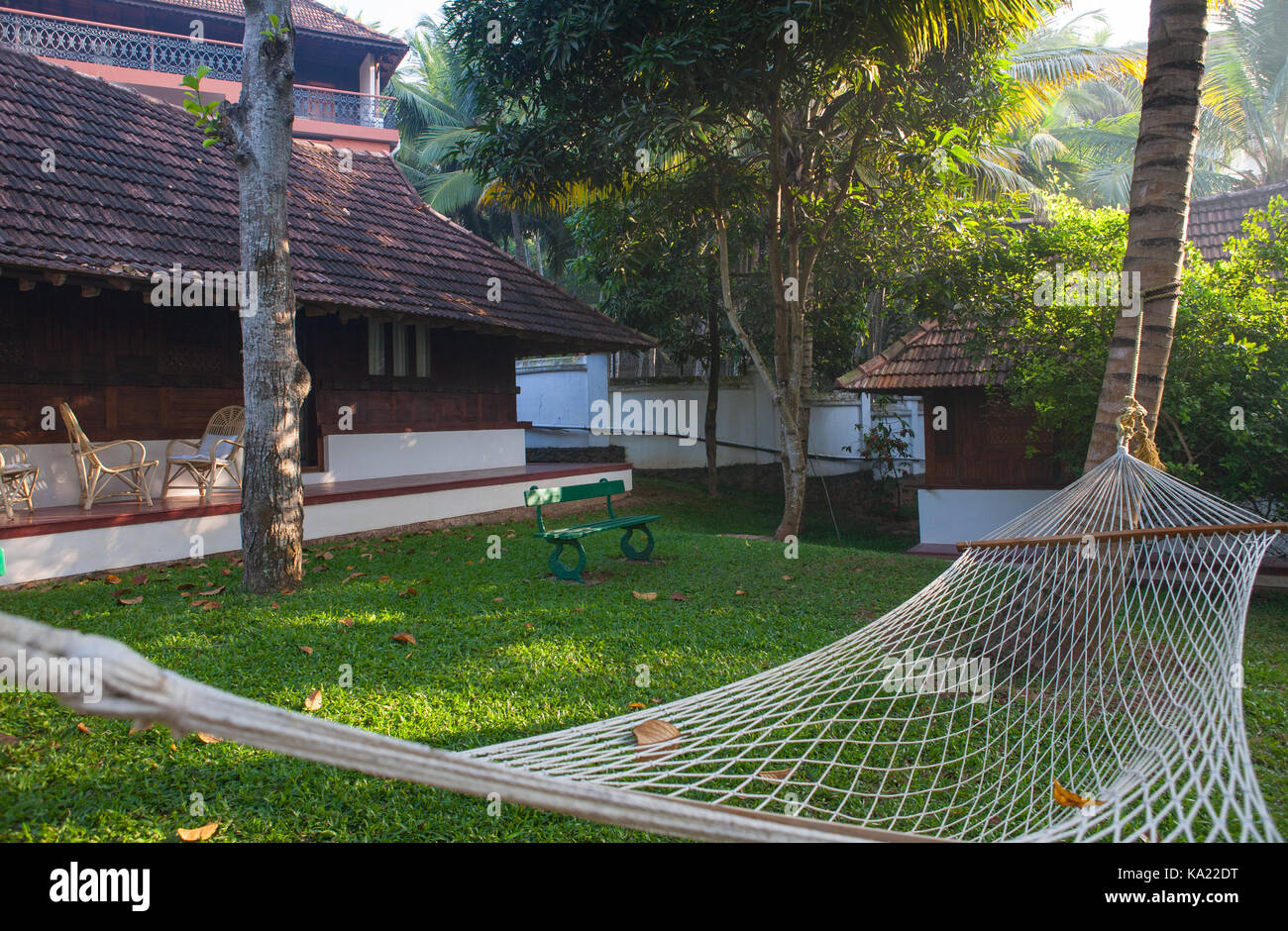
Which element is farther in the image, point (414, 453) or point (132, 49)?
point (132, 49)

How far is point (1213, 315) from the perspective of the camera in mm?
6730

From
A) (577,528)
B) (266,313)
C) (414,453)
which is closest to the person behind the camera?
(266,313)

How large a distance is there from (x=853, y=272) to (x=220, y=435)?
7.75m

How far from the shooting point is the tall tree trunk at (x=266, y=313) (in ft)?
16.9

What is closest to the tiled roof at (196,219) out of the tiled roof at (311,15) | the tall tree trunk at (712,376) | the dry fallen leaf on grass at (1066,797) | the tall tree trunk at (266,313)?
the tall tree trunk at (266,313)

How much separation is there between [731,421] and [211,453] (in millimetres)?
10452

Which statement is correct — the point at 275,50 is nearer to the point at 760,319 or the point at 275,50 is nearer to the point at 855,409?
the point at 760,319

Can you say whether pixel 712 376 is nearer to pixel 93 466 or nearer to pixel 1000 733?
pixel 93 466

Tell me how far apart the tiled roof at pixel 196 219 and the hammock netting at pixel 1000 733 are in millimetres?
5844

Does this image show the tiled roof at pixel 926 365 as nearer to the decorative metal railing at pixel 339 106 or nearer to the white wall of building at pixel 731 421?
the white wall of building at pixel 731 421

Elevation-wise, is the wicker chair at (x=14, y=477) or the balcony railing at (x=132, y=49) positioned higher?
the balcony railing at (x=132, y=49)

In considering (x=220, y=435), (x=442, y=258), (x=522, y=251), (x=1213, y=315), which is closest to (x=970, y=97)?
(x=1213, y=315)

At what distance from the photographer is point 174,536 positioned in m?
6.32

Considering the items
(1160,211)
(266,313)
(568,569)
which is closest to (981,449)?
(1160,211)
